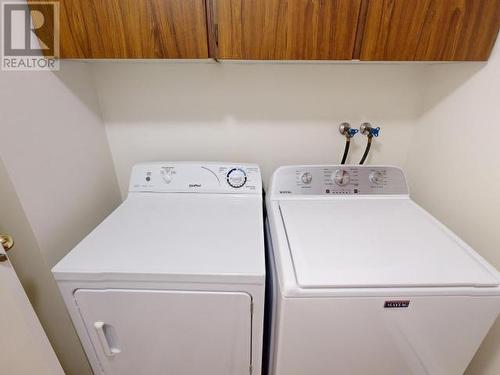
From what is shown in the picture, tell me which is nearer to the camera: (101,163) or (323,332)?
(323,332)

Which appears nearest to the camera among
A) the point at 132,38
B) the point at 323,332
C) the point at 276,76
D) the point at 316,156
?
the point at 323,332

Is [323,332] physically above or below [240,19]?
below

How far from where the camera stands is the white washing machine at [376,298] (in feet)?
2.57

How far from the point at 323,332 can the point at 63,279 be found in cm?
88

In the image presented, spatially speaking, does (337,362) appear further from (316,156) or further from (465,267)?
(316,156)

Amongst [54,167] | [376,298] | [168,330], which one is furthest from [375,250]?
[54,167]

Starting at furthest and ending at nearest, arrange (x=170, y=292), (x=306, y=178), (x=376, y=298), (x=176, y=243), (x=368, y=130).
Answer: (x=368, y=130) → (x=306, y=178) → (x=176, y=243) → (x=170, y=292) → (x=376, y=298)

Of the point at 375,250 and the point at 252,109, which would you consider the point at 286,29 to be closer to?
the point at 252,109

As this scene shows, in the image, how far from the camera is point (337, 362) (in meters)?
0.90

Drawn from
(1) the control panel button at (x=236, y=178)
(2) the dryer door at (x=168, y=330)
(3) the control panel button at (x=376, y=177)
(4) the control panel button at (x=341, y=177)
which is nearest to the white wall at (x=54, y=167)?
(2) the dryer door at (x=168, y=330)

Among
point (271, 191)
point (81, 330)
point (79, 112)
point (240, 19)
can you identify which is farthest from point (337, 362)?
point (79, 112)

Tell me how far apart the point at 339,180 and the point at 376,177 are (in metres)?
0.18

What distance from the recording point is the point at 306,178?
1294 mm

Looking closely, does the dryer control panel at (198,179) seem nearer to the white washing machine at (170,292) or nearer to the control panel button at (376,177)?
the white washing machine at (170,292)
